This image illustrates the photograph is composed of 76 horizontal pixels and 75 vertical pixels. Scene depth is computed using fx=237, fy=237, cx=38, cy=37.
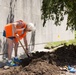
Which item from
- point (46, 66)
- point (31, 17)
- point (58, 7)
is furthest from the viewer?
point (31, 17)

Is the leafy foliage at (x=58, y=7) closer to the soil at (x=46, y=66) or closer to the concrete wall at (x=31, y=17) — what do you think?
the concrete wall at (x=31, y=17)

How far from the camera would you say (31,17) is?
10531 mm

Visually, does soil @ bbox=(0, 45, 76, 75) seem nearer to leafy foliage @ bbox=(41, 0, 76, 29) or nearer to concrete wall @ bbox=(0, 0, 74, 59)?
leafy foliage @ bbox=(41, 0, 76, 29)

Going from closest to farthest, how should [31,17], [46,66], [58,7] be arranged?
[46,66] < [58,7] < [31,17]

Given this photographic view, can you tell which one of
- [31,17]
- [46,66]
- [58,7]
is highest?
Result: [58,7]

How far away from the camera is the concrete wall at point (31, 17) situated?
854 centimetres

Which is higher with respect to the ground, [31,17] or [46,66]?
[31,17]

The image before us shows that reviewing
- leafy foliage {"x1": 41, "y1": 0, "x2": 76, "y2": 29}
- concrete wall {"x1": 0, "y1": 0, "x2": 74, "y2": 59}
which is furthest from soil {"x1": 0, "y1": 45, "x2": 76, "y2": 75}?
concrete wall {"x1": 0, "y1": 0, "x2": 74, "y2": 59}

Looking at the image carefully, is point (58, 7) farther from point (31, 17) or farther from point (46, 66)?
point (46, 66)

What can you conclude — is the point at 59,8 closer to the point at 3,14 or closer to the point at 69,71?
the point at 3,14

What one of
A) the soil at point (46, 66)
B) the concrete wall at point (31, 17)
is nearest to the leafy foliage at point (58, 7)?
the concrete wall at point (31, 17)

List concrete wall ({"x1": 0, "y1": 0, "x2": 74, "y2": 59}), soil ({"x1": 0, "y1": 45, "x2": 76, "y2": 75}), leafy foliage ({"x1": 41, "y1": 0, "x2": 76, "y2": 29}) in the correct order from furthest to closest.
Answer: concrete wall ({"x1": 0, "y1": 0, "x2": 74, "y2": 59})
leafy foliage ({"x1": 41, "y1": 0, "x2": 76, "y2": 29})
soil ({"x1": 0, "y1": 45, "x2": 76, "y2": 75})

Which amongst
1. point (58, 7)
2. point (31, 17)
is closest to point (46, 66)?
point (58, 7)

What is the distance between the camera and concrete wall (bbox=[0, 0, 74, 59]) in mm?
8539
